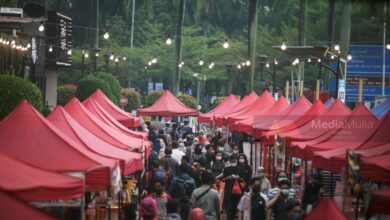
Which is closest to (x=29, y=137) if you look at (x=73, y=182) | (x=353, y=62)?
(x=73, y=182)

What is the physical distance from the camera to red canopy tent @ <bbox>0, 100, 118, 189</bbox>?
13805 millimetres

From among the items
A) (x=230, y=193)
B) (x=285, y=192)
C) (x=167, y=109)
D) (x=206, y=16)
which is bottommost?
(x=230, y=193)

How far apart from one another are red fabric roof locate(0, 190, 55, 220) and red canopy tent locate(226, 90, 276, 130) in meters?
24.1

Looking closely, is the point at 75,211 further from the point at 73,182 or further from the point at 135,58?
the point at 135,58

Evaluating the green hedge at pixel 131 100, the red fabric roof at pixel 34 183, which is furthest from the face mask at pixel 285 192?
the green hedge at pixel 131 100

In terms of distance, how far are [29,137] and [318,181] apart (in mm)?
6934

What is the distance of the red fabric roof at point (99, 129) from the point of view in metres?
19.5

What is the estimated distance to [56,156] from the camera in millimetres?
14305

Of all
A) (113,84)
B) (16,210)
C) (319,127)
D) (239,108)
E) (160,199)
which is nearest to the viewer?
(16,210)

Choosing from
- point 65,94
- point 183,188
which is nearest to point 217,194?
point 183,188

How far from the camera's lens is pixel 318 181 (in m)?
19.6

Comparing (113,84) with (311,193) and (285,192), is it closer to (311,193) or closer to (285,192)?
(311,193)

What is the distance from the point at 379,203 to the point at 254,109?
2293cm

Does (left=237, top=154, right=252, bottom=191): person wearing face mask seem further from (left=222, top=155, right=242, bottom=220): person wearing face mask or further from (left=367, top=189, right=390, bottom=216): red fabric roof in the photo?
(left=367, top=189, right=390, bottom=216): red fabric roof
